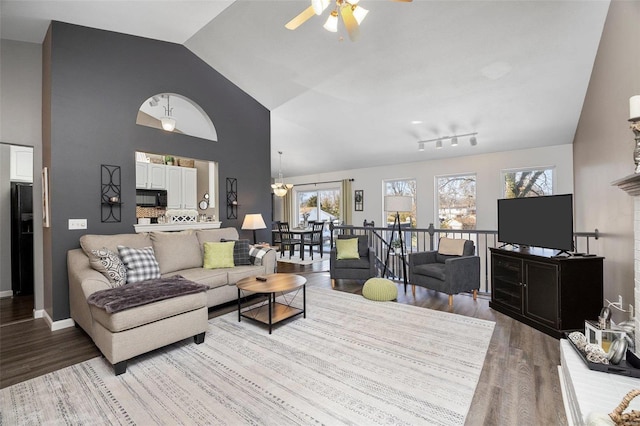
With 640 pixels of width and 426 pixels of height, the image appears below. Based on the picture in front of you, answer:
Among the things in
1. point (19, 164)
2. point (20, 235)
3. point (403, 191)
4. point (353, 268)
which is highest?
point (19, 164)

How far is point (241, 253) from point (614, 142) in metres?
4.29

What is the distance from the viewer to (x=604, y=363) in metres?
1.66

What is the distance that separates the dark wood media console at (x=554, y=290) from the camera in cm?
265

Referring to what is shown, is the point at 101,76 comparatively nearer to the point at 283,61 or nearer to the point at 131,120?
the point at 131,120

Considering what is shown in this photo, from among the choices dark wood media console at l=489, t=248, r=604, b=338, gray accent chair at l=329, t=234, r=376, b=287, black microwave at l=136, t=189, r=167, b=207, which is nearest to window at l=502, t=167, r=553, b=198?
dark wood media console at l=489, t=248, r=604, b=338

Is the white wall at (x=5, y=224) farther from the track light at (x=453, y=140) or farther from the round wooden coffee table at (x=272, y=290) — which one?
the track light at (x=453, y=140)

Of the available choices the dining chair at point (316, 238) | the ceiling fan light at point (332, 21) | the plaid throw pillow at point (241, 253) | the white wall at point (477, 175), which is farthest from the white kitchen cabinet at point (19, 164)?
the white wall at point (477, 175)

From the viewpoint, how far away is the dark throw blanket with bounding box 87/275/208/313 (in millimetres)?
2152

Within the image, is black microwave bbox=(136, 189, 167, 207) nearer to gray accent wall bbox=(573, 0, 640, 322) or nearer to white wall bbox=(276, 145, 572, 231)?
white wall bbox=(276, 145, 572, 231)

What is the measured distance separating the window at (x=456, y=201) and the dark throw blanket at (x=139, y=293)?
577 centimetres

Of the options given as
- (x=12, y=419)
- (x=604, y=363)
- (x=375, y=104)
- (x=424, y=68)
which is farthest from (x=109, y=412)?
(x=375, y=104)

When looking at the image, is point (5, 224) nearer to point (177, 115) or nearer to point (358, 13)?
point (177, 115)

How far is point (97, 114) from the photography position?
330 centimetres

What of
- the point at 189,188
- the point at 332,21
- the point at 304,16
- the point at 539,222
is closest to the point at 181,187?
the point at 189,188
